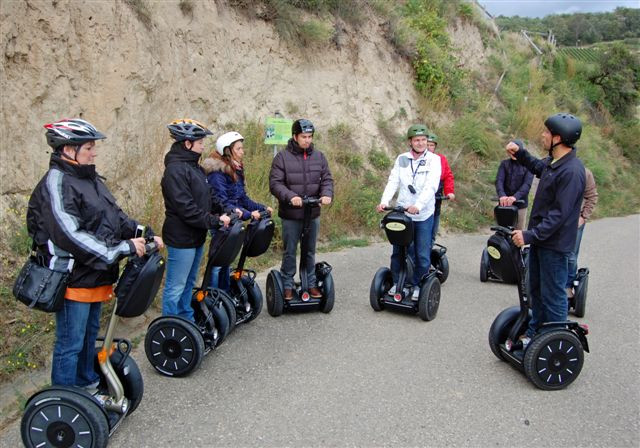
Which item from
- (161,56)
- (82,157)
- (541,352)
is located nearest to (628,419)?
(541,352)

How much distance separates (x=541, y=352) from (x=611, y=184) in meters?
17.5

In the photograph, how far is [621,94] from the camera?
982 inches

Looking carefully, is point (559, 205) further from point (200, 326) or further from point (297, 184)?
point (200, 326)

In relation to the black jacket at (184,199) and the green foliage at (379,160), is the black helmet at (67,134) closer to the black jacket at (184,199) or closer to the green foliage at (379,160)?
the black jacket at (184,199)

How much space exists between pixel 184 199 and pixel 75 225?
130 cm

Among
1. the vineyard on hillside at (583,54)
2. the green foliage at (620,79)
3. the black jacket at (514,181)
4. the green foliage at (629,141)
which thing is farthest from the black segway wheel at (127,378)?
the vineyard on hillside at (583,54)

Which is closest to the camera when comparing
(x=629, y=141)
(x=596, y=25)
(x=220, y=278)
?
(x=220, y=278)

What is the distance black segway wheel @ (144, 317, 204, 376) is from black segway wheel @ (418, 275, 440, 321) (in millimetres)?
2731

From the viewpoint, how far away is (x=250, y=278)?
598cm

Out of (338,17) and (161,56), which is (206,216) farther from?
(338,17)

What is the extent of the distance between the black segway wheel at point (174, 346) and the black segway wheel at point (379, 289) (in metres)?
2.48

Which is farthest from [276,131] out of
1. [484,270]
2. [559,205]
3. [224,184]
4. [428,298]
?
[559,205]

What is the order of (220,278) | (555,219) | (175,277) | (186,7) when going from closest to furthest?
(555,219)
(175,277)
(220,278)
(186,7)

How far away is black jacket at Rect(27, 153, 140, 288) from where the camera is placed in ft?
11.0
